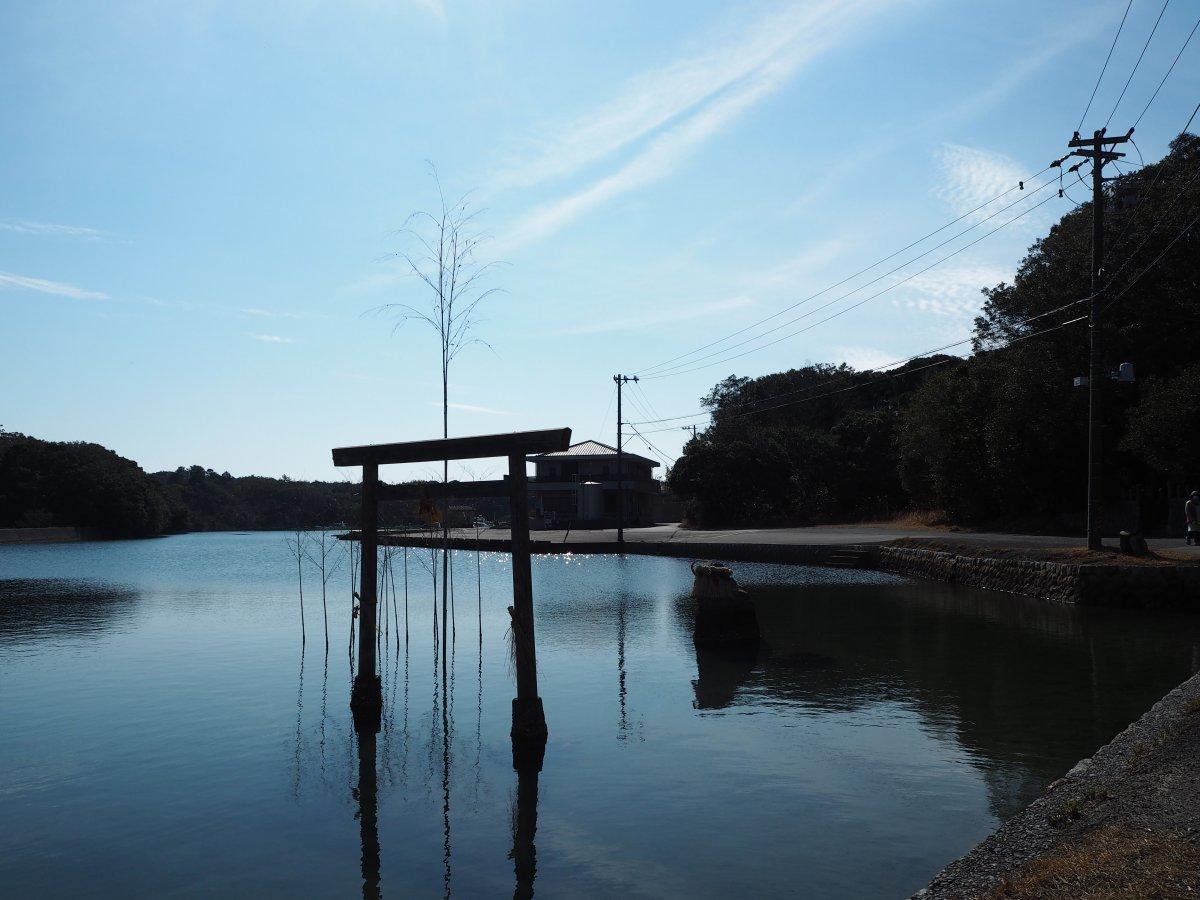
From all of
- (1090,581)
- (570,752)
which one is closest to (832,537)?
(1090,581)

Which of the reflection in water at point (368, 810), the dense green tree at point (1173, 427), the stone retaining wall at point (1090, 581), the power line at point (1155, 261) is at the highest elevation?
the power line at point (1155, 261)

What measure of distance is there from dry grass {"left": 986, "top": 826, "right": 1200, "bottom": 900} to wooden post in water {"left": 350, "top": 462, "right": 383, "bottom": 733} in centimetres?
832

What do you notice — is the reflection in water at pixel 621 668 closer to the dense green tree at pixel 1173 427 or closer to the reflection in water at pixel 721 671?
the reflection in water at pixel 721 671

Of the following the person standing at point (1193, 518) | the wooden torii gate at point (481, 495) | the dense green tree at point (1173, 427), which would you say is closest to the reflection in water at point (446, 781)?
the wooden torii gate at point (481, 495)

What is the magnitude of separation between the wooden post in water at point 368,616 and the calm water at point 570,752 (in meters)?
0.37

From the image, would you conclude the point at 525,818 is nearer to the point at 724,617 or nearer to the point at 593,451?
the point at 724,617

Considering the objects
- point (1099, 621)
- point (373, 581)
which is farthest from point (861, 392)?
point (373, 581)

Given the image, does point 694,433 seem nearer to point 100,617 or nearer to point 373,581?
point 100,617

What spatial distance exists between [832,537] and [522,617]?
1353 inches

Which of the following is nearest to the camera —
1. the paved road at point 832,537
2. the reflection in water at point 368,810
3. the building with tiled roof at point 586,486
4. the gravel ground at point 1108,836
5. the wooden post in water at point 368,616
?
the gravel ground at point 1108,836

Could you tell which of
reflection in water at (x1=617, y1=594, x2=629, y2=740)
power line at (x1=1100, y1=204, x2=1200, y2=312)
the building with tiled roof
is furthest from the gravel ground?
A: the building with tiled roof

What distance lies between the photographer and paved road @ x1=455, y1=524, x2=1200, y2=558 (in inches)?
1195

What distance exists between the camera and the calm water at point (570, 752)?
7.07 meters

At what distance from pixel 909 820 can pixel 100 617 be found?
2169cm
